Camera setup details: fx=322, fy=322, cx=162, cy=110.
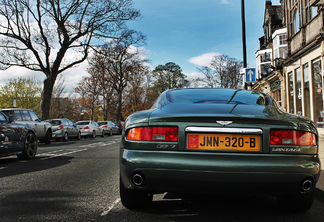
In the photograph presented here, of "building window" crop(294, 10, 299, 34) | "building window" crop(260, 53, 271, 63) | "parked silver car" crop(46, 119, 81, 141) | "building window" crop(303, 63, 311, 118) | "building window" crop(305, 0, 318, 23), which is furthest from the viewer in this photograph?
"building window" crop(260, 53, 271, 63)

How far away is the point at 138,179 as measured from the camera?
10.1ft

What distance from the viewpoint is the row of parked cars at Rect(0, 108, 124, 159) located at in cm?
790

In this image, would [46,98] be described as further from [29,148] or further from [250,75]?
[250,75]

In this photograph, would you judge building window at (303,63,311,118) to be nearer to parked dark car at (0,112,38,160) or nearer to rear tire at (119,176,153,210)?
parked dark car at (0,112,38,160)

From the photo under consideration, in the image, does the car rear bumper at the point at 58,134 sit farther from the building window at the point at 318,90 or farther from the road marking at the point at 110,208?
the road marking at the point at 110,208

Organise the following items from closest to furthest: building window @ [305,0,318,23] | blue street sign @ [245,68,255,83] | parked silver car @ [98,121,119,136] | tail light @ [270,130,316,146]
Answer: tail light @ [270,130,316,146] → blue street sign @ [245,68,255,83] → building window @ [305,0,318,23] → parked silver car @ [98,121,119,136]

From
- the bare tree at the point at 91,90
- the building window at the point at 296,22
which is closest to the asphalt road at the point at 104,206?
the building window at the point at 296,22

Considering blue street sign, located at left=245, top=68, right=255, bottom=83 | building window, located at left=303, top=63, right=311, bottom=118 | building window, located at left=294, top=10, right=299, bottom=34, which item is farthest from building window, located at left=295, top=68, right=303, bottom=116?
blue street sign, located at left=245, top=68, right=255, bottom=83

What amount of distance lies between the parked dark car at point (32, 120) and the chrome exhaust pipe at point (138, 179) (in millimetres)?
10546

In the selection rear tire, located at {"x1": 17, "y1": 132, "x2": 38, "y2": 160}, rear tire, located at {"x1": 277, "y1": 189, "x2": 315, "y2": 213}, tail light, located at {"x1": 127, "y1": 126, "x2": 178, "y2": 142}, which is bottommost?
rear tire, located at {"x1": 277, "y1": 189, "x2": 315, "y2": 213}

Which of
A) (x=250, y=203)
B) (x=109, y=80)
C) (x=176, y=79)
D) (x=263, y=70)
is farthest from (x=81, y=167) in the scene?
(x=176, y=79)

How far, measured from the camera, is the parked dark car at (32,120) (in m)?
13.2

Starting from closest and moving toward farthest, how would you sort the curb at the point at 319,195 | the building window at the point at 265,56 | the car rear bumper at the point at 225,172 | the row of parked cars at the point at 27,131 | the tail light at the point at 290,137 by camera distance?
the car rear bumper at the point at 225,172 < the tail light at the point at 290,137 < the curb at the point at 319,195 < the row of parked cars at the point at 27,131 < the building window at the point at 265,56

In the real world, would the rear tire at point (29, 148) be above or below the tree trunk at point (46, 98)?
below
